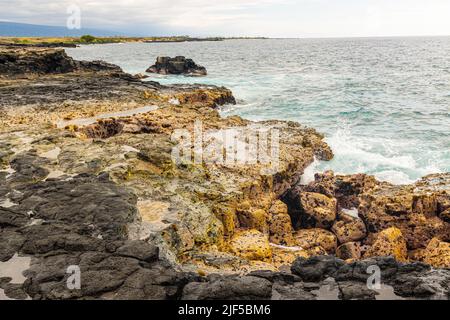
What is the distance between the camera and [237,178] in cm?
1462

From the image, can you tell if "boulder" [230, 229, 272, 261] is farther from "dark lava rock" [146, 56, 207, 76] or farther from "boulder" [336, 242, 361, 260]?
"dark lava rock" [146, 56, 207, 76]

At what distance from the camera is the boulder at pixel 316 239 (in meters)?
13.6

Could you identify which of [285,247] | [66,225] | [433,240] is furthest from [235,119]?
[66,225]

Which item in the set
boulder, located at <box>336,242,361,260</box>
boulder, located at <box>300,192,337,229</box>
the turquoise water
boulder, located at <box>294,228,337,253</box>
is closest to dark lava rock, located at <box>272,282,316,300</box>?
boulder, located at <box>294,228,337,253</box>

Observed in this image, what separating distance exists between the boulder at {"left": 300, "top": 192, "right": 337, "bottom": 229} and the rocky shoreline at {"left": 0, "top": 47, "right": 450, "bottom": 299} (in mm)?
46

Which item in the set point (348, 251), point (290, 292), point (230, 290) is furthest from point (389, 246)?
point (230, 290)

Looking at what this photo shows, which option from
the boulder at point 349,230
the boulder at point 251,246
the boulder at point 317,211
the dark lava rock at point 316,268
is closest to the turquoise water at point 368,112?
the boulder at point 317,211

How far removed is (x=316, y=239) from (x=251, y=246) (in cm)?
342

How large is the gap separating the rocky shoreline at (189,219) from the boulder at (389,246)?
0.17 feet

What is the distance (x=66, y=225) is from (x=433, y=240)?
11.8 metres

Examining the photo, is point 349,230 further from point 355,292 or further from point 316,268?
point 355,292

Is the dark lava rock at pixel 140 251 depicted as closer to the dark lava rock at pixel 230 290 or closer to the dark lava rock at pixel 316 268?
the dark lava rock at pixel 230 290

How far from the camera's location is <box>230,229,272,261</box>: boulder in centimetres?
1123
